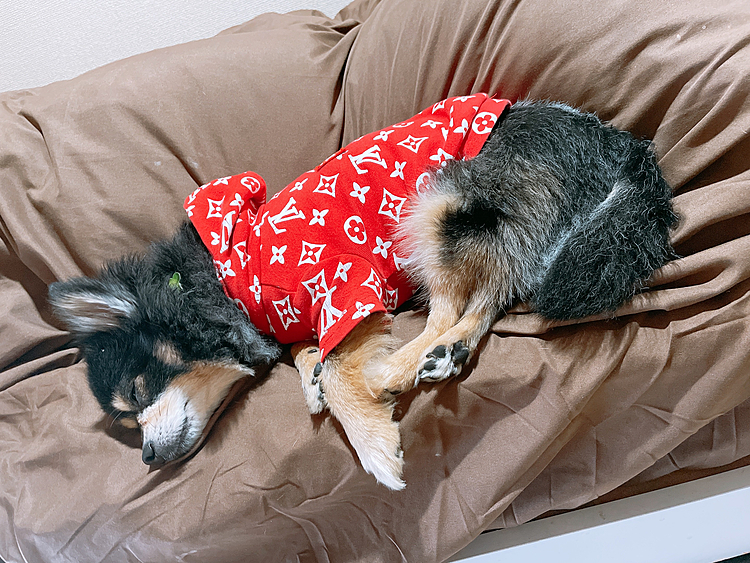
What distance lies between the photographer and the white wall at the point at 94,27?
2.51 metres

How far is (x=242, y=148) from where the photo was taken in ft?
6.14

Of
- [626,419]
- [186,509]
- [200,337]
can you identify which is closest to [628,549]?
[626,419]

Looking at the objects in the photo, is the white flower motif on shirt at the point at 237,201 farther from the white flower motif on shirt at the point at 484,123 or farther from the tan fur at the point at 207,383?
the white flower motif on shirt at the point at 484,123

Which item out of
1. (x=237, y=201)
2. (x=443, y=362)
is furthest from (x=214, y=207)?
(x=443, y=362)

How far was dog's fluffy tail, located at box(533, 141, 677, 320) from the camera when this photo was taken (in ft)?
3.88

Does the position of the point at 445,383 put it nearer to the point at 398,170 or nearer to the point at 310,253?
the point at 310,253

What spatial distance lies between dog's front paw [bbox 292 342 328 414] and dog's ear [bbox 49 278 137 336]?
1.77 ft

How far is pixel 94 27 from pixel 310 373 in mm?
2422

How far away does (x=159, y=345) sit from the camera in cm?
146

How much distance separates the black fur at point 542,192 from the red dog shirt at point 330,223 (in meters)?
0.12

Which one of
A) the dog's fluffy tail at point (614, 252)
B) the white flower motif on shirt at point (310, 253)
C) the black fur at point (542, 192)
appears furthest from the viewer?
the white flower motif on shirt at point (310, 253)

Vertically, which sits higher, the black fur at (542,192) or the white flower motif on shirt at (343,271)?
the black fur at (542,192)

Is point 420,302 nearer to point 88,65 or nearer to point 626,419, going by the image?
point 626,419

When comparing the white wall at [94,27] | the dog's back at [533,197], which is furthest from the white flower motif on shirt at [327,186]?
the white wall at [94,27]
